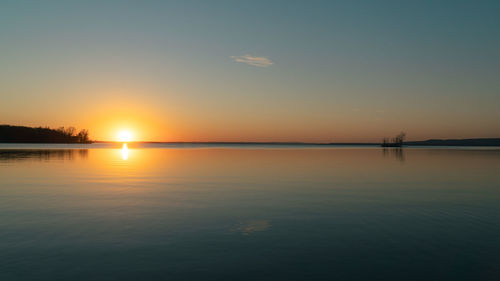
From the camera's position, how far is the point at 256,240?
40.4ft

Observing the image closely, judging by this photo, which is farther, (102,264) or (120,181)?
(120,181)

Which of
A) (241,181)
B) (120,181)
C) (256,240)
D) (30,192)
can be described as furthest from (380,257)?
(120,181)

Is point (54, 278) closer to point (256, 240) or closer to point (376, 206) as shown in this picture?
point (256, 240)

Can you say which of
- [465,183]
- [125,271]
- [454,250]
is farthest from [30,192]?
[465,183]

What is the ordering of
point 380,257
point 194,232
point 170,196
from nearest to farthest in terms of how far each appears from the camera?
point 380,257
point 194,232
point 170,196

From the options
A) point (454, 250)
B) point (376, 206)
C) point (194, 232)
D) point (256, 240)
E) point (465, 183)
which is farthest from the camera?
point (465, 183)

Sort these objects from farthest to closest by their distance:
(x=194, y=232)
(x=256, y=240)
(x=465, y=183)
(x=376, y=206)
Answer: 1. (x=465, y=183)
2. (x=376, y=206)
3. (x=194, y=232)
4. (x=256, y=240)

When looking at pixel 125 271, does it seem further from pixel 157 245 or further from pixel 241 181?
pixel 241 181

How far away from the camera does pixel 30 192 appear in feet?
74.3

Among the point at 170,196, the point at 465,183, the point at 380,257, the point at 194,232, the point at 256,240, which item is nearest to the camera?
the point at 380,257

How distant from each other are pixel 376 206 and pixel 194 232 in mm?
Answer: 10656

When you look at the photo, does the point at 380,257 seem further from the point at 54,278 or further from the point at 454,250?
the point at 54,278

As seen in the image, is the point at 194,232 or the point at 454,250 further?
the point at 194,232

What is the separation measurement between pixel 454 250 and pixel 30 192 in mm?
23966
